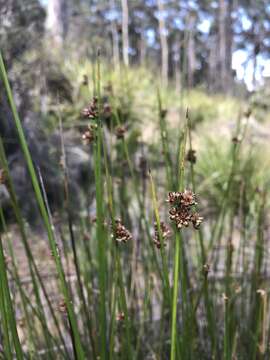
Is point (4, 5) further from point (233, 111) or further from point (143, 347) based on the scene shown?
point (233, 111)

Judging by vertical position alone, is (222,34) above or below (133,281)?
above

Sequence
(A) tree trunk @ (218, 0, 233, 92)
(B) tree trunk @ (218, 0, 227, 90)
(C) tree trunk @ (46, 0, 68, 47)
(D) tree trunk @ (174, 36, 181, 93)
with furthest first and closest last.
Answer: (A) tree trunk @ (218, 0, 233, 92), (B) tree trunk @ (218, 0, 227, 90), (D) tree trunk @ (174, 36, 181, 93), (C) tree trunk @ (46, 0, 68, 47)

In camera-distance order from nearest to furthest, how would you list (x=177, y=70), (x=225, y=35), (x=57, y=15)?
(x=57, y=15) → (x=177, y=70) → (x=225, y=35)

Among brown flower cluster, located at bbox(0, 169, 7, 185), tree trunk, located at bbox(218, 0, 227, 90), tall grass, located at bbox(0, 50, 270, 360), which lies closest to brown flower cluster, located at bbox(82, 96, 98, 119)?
tall grass, located at bbox(0, 50, 270, 360)

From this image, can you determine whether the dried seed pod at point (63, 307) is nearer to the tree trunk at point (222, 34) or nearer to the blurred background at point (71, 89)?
the blurred background at point (71, 89)

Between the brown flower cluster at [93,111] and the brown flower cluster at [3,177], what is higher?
the brown flower cluster at [93,111]

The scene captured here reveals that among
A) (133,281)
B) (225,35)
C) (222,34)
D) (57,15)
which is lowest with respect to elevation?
(133,281)

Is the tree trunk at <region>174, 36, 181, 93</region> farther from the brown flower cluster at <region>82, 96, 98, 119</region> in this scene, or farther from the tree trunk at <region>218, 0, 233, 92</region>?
the brown flower cluster at <region>82, 96, 98, 119</region>

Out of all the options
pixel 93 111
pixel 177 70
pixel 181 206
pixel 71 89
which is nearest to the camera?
pixel 181 206

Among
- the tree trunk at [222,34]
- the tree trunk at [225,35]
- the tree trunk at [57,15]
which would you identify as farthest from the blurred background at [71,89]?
the tree trunk at [225,35]

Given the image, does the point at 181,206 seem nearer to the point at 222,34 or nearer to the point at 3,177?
Answer: the point at 3,177

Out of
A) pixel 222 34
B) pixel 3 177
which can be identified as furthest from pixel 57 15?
pixel 222 34
